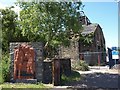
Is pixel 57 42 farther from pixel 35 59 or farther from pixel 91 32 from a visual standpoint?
pixel 91 32

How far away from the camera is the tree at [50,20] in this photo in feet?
44.1

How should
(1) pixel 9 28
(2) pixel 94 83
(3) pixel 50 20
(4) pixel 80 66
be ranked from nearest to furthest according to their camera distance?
(2) pixel 94 83 < (3) pixel 50 20 < (1) pixel 9 28 < (4) pixel 80 66

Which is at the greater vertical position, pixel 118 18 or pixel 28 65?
pixel 118 18

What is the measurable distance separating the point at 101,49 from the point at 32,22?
23648 mm

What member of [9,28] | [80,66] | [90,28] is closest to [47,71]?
[9,28]

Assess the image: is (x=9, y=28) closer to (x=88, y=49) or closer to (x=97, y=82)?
(x=97, y=82)

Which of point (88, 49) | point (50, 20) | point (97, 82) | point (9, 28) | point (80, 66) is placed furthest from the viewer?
point (88, 49)

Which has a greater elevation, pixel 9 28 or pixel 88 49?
pixel 9 28

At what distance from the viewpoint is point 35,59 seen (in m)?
12.5

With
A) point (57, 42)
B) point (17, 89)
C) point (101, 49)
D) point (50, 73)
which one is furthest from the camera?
point (101, 49)

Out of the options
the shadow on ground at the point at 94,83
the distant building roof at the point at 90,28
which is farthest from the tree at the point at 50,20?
the distant building roof at the point at 90,28

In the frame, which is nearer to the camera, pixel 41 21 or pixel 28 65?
pixel 28 65

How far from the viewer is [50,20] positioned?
532 inches

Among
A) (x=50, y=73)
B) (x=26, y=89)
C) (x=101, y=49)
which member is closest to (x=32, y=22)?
(x=50, y=73)
